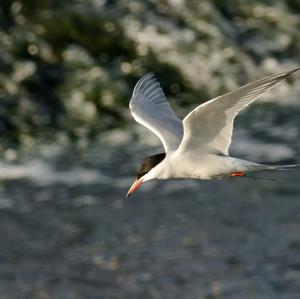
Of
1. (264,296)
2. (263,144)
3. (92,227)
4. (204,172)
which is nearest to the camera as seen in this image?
(204,172)

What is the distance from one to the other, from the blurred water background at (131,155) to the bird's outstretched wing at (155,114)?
48.1 inches

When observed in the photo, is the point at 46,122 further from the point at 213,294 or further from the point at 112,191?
the point at 213,294

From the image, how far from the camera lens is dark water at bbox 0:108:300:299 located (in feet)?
25.3

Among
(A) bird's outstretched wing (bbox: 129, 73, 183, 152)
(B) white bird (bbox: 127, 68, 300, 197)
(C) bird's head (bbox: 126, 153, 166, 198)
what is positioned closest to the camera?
(B) white bird (bbox: 127, 68, 300, 197)

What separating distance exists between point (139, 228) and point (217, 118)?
8.28 feet

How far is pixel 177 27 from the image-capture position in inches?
496

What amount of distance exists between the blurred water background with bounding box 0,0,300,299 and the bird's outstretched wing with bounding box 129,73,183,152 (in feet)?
4.00

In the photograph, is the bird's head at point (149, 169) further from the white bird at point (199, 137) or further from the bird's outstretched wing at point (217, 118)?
the bird's outstretched wing at point (217, 118)

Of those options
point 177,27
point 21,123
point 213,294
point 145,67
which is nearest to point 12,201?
point 21,123

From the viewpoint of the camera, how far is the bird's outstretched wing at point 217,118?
19.5 ft

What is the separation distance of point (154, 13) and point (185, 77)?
3.87ft

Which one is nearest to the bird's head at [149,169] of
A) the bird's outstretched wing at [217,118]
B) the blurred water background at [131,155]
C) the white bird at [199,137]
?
the white bird at [199,137]

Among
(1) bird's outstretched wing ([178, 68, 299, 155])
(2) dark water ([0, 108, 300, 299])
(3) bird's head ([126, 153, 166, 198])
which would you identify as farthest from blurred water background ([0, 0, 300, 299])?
(1) bird's outstretched wing ([178, 68, 299, 155])

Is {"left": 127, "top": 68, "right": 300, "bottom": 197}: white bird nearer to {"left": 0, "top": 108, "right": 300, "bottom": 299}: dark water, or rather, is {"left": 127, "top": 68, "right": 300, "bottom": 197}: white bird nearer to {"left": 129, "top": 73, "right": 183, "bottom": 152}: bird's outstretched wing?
{"left": 129, "top": 73, "right": 183, "bottom": 152}: bird's outstretched wing
